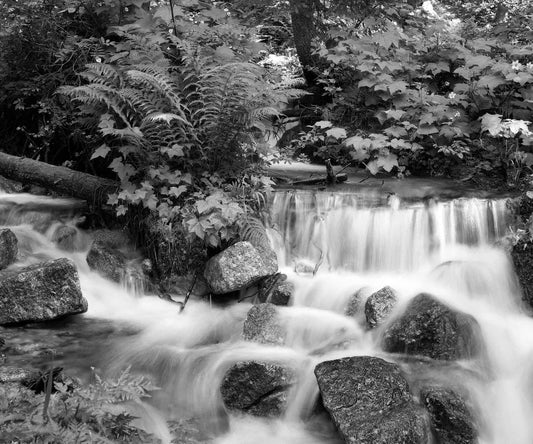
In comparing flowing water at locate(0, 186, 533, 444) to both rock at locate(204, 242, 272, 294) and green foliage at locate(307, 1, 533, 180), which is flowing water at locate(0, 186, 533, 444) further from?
green foliage at locate(307, 1, 533, 180)

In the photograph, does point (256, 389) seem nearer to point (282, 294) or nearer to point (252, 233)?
point (282, 294)

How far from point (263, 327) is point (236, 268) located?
788mm

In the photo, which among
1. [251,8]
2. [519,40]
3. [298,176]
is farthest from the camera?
[251,8]

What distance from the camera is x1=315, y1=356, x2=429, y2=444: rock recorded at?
3.36 meters

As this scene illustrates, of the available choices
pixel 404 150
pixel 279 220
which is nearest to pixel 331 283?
pixel 279 220

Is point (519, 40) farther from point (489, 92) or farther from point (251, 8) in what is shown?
point (251, 8)

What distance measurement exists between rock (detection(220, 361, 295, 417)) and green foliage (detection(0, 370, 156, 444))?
45.4 inches

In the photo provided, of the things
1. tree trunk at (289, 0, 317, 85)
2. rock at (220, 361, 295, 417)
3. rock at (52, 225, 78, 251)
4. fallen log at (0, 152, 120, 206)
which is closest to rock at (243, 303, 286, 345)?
rock at (220, 361, 295, 417)

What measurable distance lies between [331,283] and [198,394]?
2037mm

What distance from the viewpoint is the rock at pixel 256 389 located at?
3918mm

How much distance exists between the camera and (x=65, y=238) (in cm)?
650

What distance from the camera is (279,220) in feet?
20.3

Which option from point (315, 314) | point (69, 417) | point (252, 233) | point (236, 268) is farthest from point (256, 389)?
point (252, 233)

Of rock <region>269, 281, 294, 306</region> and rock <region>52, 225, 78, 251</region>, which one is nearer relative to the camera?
rock <region>269, 281, 294, 306</region>
